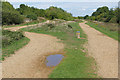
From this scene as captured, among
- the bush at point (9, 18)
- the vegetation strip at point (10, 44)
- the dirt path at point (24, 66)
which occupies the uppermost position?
the bush at point (9, 18)

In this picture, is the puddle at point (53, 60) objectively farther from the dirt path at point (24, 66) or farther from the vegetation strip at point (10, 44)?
the vegetation strip at point (10, 44)

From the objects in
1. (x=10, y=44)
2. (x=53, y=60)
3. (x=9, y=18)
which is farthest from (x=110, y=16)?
(x=53, y=60)

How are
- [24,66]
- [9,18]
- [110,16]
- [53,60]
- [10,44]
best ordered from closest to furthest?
[24,66]
[53,60]
[10,44]
[9,18]
[110,16]

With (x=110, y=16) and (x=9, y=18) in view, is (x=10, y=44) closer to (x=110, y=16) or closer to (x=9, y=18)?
(x=9, y=18)

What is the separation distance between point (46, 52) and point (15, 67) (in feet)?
13.3

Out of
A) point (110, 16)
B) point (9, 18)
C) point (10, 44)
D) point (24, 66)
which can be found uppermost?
point (110, 16)

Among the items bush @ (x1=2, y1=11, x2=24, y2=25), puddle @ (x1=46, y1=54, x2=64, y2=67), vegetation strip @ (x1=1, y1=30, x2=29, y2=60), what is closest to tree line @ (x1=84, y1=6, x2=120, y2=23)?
bush @ (x1=2, y1=11, x2=24, y2=25)

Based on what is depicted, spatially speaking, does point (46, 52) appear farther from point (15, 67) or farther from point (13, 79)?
point (13, 79)

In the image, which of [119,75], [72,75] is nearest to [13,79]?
[72,75]

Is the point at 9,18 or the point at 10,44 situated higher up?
the point at 9,18

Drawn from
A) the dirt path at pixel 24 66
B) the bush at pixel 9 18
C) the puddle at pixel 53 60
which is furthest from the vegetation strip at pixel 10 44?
the bush at pixel 9 18

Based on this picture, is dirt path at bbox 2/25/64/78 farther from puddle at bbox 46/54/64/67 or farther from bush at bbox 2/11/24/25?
bush at bbox 2/11/24/25

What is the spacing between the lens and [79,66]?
880 cm

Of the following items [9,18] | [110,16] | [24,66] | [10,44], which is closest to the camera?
[24,66]
